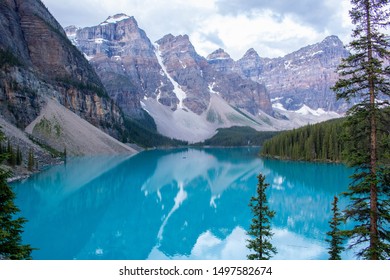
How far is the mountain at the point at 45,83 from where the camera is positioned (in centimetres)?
10719

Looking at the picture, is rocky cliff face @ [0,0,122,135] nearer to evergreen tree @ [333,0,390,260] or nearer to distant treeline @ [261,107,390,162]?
distant treeline @ [261,107,390,162]

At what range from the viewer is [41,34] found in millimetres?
149000

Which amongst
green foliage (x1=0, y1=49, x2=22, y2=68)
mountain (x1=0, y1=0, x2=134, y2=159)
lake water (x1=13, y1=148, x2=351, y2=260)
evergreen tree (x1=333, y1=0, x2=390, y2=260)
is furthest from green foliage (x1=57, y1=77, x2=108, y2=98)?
evergreen tree (x1=333, y1=0, x2=390, y2=260)

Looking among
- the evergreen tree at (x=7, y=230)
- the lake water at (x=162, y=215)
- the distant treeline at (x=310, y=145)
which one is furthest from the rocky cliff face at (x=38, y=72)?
the evergreen tree at (x=7, y=230)

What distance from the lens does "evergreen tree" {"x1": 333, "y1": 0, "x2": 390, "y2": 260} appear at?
1116 centimetres

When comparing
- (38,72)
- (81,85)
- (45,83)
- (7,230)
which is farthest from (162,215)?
(81,85)

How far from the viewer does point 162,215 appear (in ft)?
123

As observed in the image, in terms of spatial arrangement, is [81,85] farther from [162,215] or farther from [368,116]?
[368,116]

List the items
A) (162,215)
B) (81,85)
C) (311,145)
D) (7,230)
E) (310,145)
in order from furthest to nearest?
(81,85), (310,145), (311,145), (162,215), (7,230)

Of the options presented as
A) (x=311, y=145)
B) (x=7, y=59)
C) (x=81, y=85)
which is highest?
(x=81, y=85)

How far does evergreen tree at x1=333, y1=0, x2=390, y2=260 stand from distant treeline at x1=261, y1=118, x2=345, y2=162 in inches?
3161

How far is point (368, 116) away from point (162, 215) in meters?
29.2
